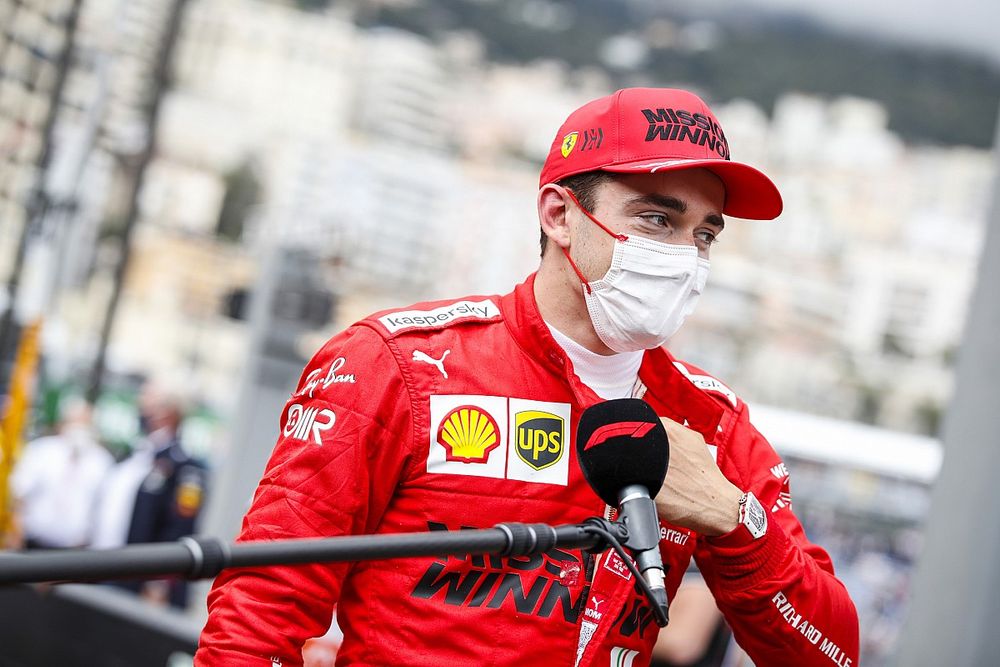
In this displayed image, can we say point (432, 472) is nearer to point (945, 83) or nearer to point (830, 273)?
point (830, 273)

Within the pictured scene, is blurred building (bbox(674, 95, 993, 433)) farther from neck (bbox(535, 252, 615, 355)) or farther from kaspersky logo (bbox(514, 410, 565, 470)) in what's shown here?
kaspersky logo (bbox(514, 410, 565, 470))

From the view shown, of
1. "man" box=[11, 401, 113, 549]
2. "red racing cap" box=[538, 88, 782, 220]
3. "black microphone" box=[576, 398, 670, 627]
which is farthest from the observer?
"man" box=[11, 401, 113, 549]

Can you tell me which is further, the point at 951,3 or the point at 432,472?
the point at 951,3

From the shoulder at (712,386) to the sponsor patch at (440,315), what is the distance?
37 centimetres

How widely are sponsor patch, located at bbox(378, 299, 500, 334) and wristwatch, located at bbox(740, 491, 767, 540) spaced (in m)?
0.56

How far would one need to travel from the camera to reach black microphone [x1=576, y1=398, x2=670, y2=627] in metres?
1.63

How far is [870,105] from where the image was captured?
49.0 meters

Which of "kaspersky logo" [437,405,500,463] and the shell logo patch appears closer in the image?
"kaspersky logo" [437,405,500,463]

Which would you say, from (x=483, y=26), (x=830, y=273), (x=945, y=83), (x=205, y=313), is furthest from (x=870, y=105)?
(x=205, y=313)

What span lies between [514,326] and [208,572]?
1011mm

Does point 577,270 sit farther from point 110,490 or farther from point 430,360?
point 110,490

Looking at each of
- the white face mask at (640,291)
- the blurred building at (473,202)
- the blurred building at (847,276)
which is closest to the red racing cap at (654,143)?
the white face mask at (640,291)

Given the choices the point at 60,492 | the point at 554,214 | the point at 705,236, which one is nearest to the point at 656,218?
the point at 705,236

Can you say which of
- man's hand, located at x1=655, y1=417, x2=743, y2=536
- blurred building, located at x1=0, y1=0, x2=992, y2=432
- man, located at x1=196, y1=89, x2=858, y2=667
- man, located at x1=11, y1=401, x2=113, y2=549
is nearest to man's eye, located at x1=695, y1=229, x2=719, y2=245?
man, located at x1=196, y1=89, x2=858, y2=667
